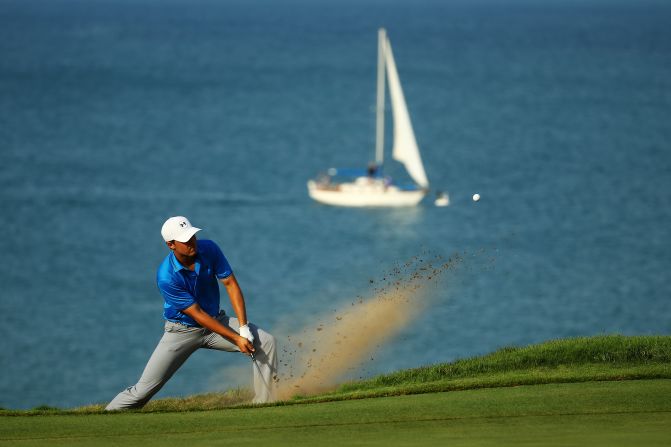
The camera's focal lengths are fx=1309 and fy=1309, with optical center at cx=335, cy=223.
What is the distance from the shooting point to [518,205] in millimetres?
79125

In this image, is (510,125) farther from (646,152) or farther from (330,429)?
(330,429)

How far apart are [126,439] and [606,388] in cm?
449

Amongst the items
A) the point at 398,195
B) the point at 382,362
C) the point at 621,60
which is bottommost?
the point at 382,362

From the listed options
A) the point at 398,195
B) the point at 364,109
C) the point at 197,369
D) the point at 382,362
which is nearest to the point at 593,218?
the point at 398,195

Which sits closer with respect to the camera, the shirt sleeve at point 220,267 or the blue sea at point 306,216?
the shirt sleeve at point 220,267

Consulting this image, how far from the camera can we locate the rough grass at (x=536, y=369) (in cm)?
1291

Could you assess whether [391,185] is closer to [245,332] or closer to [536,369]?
[536,369]

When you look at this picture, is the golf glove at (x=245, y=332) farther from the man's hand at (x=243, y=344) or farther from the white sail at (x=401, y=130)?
the white sail at (x=401, y=130)

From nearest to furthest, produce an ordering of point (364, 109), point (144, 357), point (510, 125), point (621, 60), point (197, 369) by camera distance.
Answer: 1. point (197, 369)
2. point (144, 357)
3. point (510, 125)
4. point (364, 109)
5. point (621, 60)

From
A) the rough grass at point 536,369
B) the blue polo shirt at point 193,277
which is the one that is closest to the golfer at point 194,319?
the blue polo shirt at point 193,277

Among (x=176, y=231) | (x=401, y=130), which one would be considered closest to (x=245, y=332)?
(x=176, y=231)

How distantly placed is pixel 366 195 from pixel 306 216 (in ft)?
13.6

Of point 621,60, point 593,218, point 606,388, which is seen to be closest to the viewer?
point 606,388

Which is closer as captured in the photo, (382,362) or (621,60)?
(382,362)
